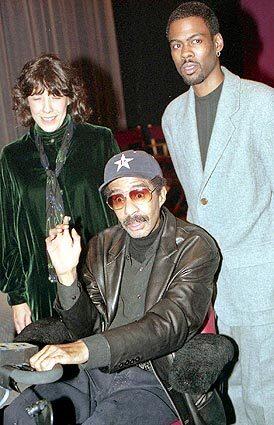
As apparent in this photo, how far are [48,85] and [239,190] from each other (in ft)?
3.01

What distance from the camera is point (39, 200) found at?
307cm

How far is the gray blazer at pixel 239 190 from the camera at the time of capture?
104 inches

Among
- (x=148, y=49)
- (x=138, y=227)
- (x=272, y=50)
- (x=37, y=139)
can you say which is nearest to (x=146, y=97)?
(x=148, y=49)

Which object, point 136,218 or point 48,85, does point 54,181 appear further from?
point 136,218

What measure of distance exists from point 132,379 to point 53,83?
4.16 feet

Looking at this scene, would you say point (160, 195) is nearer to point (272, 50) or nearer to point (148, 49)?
point (272, 50)

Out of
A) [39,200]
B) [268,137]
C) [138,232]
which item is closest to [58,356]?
[138,232]

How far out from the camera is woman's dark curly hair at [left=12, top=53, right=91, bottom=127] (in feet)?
9.69

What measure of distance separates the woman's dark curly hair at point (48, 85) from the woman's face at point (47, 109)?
Result: 0.07 feet

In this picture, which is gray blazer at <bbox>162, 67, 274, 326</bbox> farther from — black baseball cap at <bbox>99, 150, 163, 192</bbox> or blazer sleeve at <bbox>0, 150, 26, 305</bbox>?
blazer sleeve at <bbox>0, 150, 26, 305</bbox>

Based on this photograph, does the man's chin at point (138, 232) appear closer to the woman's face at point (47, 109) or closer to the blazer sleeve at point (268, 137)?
the blazer sleeve at point (268, 137)

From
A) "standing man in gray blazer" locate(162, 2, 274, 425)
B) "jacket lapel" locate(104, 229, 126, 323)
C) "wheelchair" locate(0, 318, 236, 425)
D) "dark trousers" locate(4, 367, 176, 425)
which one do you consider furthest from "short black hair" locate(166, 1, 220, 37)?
"dark trousers" locate(4, 367, 176, 425)

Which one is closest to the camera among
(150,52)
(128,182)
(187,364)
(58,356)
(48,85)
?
(58,356)

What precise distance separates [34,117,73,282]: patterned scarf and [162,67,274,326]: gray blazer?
0.51m
